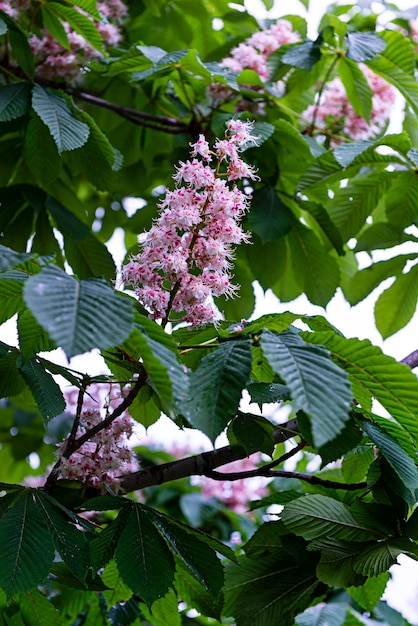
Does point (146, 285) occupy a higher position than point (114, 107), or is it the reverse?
point (146, 285)

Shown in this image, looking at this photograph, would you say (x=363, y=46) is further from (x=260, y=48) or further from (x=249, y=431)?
(x=249, y=431)

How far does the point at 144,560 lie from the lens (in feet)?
3.85

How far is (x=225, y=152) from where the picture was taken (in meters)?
1.15

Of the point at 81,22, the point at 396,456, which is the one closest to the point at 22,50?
the point at 81,22

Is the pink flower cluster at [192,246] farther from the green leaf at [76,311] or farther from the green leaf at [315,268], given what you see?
the green leaf at [315,268]

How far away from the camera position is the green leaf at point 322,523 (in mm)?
1255

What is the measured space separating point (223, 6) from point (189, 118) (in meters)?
0.60

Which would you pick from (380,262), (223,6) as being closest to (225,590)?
(380,262)

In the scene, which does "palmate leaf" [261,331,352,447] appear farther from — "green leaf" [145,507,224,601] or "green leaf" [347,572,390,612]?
"green leaf" [347,572,390,612]

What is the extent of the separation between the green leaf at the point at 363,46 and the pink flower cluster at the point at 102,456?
3.44 feet

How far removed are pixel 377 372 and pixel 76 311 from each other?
40 centimetres

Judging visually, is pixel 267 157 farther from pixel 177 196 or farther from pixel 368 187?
pixel 177 196

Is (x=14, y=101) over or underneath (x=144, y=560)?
over

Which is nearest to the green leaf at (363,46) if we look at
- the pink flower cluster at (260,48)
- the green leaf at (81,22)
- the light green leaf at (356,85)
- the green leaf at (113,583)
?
the light green leaf at (356,85)
